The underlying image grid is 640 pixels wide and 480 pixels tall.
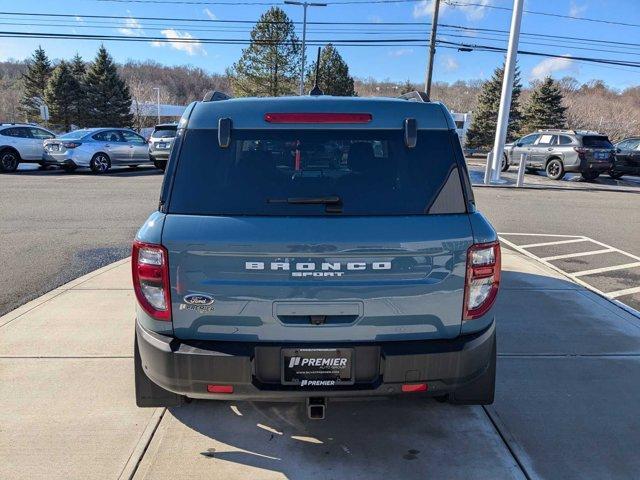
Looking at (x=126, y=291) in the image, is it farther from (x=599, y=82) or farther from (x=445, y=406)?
(x=599, y=82)

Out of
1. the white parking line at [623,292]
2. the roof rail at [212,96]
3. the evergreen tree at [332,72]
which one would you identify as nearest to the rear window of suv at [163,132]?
the white parking line at [623,292]

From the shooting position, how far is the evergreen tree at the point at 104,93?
48750 millimetres

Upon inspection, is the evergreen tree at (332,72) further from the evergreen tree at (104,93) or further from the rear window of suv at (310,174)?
the rear window of suv at (310,174)

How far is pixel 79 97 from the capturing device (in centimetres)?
5003

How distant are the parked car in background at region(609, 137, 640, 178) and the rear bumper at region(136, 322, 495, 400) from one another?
68.0ft

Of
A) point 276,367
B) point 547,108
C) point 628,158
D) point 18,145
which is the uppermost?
point 547,108

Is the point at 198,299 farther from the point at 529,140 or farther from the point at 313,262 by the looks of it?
the point at 529,140

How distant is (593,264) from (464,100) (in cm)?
8521

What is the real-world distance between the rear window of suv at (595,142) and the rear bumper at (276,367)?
61.9ft

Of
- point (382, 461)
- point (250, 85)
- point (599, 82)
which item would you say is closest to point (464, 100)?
point (599, 82)

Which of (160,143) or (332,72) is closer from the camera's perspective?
(160,143)

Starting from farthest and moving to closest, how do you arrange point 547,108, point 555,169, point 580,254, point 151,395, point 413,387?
1. point 547,108
2. point 555,169
3. point 580,254
4. point 151,395
5. point 413,387

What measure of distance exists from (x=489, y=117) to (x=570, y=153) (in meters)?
29.5

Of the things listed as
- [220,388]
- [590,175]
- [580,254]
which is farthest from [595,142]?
[220,388]
